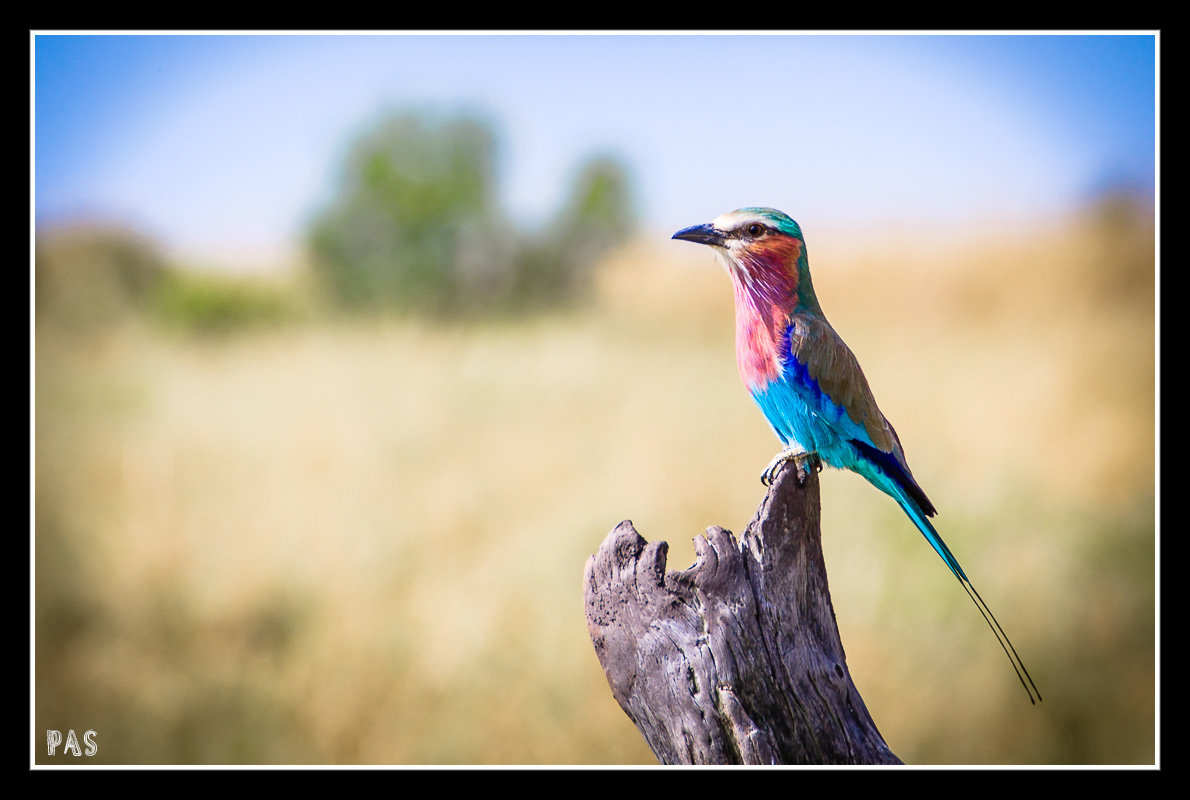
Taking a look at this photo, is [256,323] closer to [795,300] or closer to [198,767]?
[198,767]

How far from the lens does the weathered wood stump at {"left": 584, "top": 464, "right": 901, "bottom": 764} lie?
204 centimetres

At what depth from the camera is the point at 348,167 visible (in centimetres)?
736

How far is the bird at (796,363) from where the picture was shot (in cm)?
241

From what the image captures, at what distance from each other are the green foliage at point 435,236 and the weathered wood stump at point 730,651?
5.33 metres

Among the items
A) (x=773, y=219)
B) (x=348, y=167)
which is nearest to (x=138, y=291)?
(x=348, y=167)

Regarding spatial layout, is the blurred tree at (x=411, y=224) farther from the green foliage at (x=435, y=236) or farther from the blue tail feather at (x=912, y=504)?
the blue tail feather at (x=912, y=504)

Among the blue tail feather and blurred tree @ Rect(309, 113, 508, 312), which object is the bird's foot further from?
blurred tree @ Rect(309, 113, 508, 312)

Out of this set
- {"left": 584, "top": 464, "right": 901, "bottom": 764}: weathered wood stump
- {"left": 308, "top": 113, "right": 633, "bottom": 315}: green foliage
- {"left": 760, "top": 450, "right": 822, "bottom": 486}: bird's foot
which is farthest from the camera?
{"left": 308, "top": 113, "right": 633, "bottom": 315}: green foliage

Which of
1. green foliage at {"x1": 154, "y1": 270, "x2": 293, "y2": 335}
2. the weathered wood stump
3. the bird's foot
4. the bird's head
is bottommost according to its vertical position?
the weathered wood stump

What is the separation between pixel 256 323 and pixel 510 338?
241cm

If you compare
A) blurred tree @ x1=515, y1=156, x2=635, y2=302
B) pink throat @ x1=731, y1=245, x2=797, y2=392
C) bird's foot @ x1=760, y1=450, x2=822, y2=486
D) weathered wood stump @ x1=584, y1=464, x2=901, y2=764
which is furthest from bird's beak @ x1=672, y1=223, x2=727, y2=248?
blurred tree @ x1=515, y1=156, x2=635, y2=302

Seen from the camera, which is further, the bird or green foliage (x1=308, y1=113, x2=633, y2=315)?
green foliage (x1=308, y1=113, x2=633, y2=315)

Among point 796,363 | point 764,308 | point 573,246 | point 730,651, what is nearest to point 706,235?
point 764,308

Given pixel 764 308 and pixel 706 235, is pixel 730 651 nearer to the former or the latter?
pixel 764 308
